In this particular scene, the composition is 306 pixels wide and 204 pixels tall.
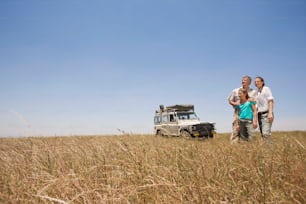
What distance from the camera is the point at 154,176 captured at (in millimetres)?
2311

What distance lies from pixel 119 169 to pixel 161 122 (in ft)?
38.0

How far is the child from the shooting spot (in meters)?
4.90

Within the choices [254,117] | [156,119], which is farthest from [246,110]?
[156,119]

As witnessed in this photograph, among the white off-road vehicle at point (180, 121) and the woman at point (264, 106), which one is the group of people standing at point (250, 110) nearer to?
the woman at point (264, 106)

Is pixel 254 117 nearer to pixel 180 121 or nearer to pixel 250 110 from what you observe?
pixel 250 110

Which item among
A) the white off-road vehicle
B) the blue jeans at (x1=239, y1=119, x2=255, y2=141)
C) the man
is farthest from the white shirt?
the white off-road vehicle

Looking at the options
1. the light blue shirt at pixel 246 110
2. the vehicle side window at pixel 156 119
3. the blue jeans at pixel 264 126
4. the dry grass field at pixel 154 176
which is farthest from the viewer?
the vehicle side window at pixel 156 119

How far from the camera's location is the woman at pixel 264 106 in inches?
194

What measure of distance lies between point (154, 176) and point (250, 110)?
136 inches

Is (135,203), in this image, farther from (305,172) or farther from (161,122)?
(161,122)

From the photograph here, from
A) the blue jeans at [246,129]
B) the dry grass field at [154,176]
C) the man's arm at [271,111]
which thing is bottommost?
the dry grass field at [154,176]

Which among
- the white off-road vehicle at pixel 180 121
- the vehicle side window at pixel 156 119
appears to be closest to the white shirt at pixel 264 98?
the white off-road vehicle at pixel 180 121

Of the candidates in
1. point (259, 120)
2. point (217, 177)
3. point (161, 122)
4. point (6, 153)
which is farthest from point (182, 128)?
point (217, 177)

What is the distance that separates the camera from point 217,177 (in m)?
2.34
